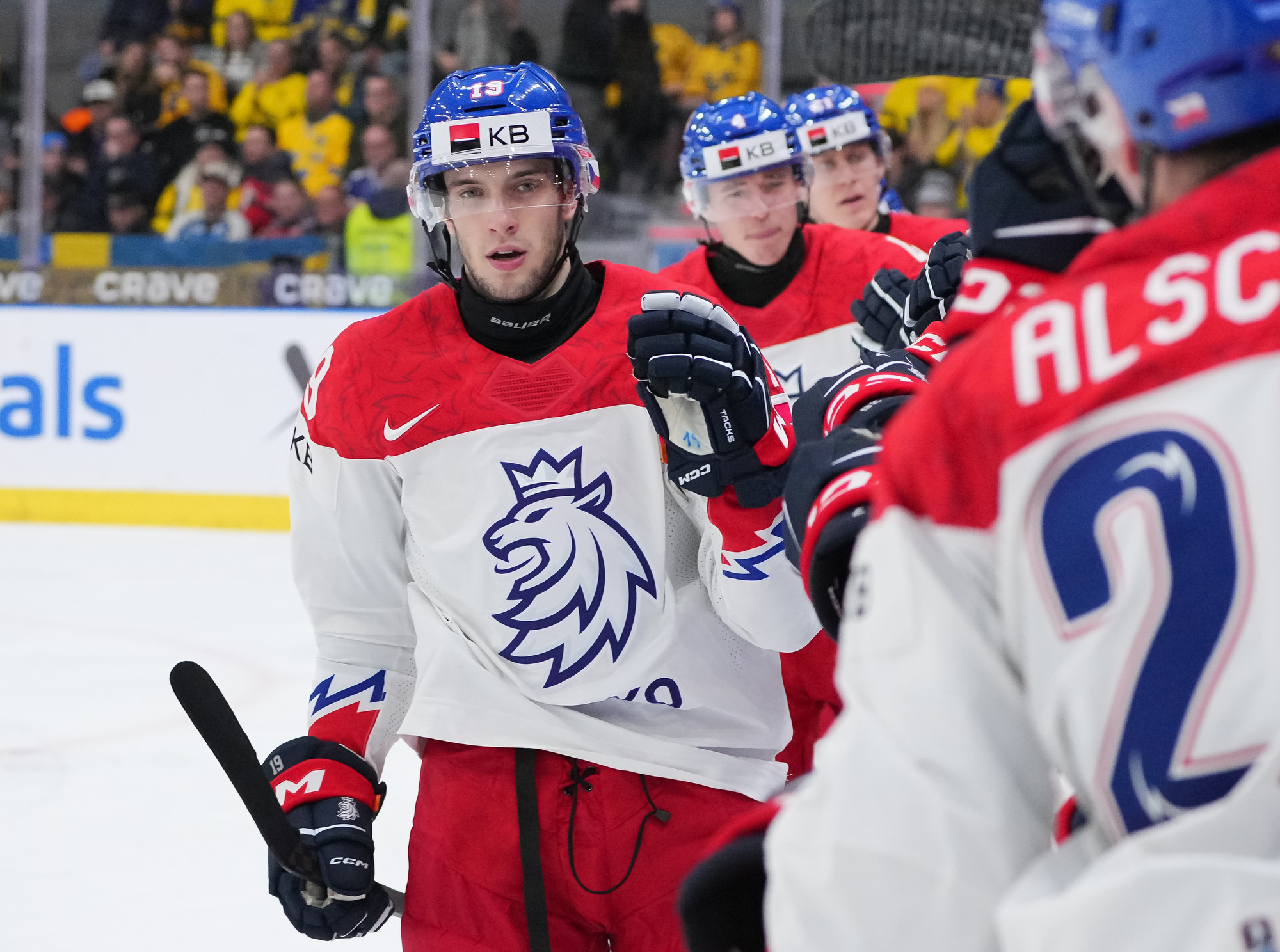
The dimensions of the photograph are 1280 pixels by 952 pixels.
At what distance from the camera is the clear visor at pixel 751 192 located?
3016 millimetres

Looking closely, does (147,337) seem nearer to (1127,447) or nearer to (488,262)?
(488,262)

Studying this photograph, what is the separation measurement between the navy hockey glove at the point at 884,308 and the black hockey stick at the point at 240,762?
2.82ft

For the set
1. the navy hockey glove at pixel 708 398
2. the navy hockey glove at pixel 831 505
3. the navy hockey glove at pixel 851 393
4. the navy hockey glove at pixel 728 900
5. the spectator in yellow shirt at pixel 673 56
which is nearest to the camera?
the navy hockey glove at pixel 728 900

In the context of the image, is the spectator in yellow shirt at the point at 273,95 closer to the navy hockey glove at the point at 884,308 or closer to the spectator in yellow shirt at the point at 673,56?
the spectator in yellow shirt at the point at 673,56

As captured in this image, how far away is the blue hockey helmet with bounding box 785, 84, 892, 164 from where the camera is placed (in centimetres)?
368

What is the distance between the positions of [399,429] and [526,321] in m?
0.18

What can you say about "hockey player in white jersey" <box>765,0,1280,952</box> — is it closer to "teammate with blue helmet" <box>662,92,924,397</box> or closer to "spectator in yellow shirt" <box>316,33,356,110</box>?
"teammate with blue helmet" <box>662,92,924,397</box>

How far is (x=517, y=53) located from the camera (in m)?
7.21

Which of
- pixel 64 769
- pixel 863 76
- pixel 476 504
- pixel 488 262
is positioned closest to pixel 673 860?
pixel 476 504

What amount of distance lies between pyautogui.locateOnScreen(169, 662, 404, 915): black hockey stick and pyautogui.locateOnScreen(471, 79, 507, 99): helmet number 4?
76 cm

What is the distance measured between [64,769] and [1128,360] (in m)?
3.18

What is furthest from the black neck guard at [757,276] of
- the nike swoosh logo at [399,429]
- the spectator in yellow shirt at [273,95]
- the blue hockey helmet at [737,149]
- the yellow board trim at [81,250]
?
the spectator in yellow shirt at [273,95]

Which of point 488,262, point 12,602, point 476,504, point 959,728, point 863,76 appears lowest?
point 12,602

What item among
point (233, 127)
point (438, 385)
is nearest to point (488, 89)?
point (438, 385)
